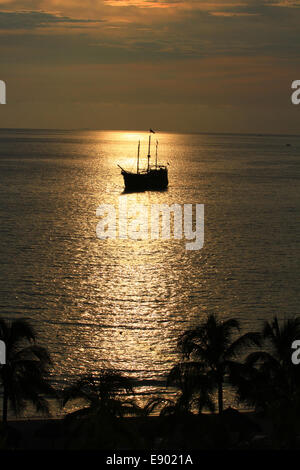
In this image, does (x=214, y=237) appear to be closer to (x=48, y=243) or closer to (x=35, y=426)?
(x=48, y=243)

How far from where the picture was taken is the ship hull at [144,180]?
146m

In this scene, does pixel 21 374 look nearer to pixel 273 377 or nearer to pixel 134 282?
pixel 273 377

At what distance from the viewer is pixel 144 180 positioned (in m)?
147

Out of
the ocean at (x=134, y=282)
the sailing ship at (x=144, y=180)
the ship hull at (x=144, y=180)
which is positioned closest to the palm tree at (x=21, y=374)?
the ocean at (x=134, y=282)

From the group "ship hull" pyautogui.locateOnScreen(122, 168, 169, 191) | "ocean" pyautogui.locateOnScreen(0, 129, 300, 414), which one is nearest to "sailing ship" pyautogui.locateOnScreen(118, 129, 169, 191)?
"ship hull" pyautogui.locateOnScreen(122, 168, 169, 191)

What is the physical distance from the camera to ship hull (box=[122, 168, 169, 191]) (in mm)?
145750

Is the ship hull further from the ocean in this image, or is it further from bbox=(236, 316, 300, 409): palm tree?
bbox=(236, 316, 300, 409): palm tree

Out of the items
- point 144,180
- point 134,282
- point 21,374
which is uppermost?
point 144,180

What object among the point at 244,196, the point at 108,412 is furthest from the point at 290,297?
the point at 244,196

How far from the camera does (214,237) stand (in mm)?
84688

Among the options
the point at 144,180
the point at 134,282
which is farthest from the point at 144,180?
the point at 134,282

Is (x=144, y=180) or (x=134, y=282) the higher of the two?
(x=144, y=180)

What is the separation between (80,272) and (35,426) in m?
35.5

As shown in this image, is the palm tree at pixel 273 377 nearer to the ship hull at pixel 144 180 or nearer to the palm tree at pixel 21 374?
the palm tree at pixel 21 374
